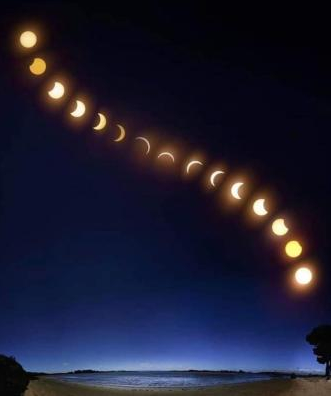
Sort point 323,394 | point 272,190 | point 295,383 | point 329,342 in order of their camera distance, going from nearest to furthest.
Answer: point 272,190
point 323,394
point 295,383
point 329,342

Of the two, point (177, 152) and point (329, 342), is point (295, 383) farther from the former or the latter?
point (177, 152)

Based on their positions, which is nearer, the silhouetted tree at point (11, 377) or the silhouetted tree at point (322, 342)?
the silhouetted tree at point (11, 377)

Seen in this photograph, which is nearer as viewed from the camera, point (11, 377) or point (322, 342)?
point (11, 377)

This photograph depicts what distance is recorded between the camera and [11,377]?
18422mm

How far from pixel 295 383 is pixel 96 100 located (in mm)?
39574

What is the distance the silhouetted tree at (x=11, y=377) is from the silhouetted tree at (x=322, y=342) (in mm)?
42840

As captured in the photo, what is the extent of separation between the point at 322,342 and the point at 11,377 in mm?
44478

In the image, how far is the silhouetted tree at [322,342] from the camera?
53.6m

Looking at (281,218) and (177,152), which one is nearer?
(281,218)

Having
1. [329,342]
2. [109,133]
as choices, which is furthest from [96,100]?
[329,342]

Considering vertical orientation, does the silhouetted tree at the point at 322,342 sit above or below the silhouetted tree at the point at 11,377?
above

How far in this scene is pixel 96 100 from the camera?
3977mm

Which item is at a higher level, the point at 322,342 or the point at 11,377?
the point at 322,342

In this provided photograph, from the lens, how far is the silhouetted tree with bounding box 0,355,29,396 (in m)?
18.0
